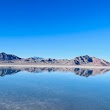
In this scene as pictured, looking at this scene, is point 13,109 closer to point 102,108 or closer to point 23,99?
point 23,99

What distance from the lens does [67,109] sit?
1889 centimetres

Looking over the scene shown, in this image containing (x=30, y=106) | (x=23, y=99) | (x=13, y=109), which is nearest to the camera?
(x=13, y=109)

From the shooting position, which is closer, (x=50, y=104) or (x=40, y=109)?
(x=40, y=109)

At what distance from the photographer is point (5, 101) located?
21.1m

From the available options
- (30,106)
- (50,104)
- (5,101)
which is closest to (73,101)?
(50,104)

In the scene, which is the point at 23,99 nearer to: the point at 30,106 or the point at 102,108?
the point at 30,106

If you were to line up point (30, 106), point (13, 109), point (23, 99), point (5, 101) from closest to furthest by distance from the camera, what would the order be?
point (13, 109), point (30, 106), point (5, 101), point (23, 99)

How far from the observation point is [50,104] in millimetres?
20656

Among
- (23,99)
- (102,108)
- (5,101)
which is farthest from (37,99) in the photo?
(102,108)

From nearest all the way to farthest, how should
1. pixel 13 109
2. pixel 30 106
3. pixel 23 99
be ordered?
pixel 13 109, pixel 30 106, pixel 23 99

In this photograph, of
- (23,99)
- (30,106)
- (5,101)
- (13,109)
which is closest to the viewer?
(13,109)

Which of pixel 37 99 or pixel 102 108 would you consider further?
pixel 37 99

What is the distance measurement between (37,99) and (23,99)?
136 centimetres

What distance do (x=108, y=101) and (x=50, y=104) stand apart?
611 cm
